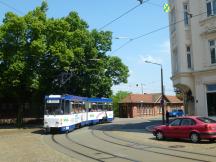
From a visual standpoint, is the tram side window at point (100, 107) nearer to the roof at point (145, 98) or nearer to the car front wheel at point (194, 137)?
the car front wheel at point (194, 137)

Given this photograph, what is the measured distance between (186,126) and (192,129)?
0.51 m

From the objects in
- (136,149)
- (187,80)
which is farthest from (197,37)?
(136,149)

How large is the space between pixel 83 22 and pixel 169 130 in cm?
2943

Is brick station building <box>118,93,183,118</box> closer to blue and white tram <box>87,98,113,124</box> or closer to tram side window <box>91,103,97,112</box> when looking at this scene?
blue and white tram <box>87,98,113,124</box>

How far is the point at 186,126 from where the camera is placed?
23.0 meters

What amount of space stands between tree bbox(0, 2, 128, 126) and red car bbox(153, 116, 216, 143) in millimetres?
21140

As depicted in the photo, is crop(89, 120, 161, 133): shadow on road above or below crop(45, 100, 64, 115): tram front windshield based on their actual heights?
below

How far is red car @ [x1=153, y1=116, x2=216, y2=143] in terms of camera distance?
71.8ft

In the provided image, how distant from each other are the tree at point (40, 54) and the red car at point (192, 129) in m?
21.1

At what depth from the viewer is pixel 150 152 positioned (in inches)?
714

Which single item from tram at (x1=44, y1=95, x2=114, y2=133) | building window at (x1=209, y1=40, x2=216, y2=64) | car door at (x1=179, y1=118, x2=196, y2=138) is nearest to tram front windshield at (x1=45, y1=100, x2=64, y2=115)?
tram at (x1=44, y1=95, x2=114, y2=133)

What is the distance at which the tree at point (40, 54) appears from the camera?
140ft

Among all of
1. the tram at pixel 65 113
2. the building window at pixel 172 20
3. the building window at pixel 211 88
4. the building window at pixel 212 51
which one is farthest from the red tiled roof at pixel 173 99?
the building window at pixel 212 51

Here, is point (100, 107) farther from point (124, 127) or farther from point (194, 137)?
point (194, 137)
